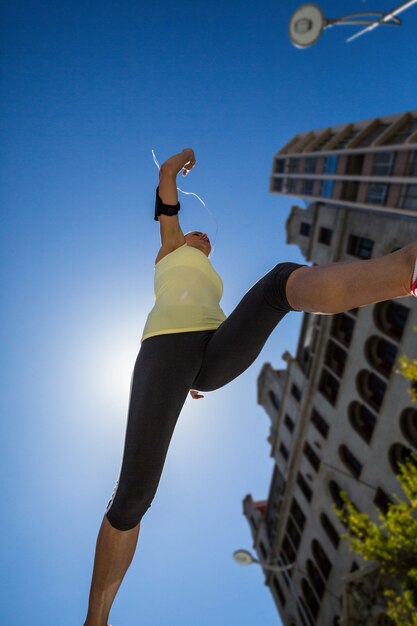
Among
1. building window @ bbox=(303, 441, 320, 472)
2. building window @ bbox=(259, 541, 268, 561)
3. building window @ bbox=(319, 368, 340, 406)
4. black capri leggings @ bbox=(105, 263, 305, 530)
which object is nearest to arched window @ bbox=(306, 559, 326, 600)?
building window @ bbox=(303, 441, 320, 472)

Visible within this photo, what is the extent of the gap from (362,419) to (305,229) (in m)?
14.8

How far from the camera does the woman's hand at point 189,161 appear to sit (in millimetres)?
4000

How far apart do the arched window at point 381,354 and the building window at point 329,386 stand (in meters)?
3.62

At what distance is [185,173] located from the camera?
4.16 meters

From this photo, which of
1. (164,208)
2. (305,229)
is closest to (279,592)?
(305,229)

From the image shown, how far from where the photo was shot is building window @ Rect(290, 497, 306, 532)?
82.1 ft

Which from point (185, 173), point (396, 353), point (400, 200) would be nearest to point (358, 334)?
point (396, 353)

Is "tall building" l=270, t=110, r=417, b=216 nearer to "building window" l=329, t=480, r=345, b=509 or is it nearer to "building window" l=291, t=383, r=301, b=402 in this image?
A: "building window" l=291, t=383, r=301, b=402

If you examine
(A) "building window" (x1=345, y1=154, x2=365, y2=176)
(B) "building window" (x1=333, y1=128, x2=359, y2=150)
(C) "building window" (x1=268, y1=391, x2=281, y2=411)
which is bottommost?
(C) "building window" (x1=268, y1=391, x2=281, y2=411)

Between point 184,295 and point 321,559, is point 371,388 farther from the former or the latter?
point 184,295

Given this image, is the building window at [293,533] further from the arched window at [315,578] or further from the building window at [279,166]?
the building window at [279,166]

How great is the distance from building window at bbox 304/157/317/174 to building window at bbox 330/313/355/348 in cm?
1173

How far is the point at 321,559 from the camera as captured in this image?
22.2 metres

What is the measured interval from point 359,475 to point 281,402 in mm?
9764
